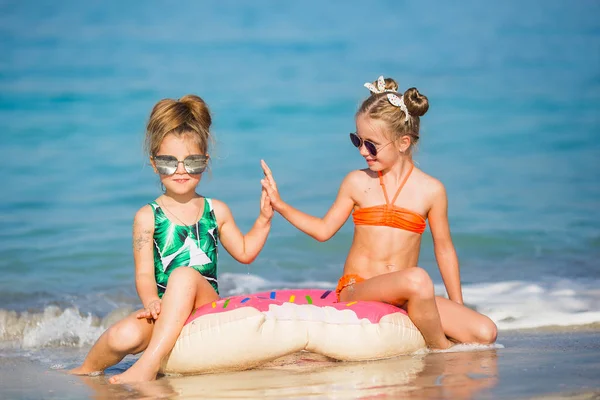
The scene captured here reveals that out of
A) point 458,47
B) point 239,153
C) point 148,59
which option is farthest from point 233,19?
point 239,153

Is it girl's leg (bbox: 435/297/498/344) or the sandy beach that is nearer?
the sandy beach

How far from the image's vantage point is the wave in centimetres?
586

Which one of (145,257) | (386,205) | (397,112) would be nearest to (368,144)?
(397,112)

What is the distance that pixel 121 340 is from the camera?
14.2 feet

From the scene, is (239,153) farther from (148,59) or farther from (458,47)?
(458,47)

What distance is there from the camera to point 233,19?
63.6 ft

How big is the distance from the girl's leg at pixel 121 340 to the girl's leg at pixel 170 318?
4.0 inches

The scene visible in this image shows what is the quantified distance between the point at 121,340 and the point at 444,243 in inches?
74.6

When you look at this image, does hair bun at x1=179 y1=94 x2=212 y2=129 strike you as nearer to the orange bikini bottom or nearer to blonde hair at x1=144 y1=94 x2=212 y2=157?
blonde hair at x1=144 y1=94 x2=212 y2=157

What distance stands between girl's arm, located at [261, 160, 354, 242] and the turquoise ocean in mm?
1516

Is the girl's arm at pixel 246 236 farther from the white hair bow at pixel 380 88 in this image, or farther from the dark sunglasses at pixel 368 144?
the white hair bow at pixel 380 88

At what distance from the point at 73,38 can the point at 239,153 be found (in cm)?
638

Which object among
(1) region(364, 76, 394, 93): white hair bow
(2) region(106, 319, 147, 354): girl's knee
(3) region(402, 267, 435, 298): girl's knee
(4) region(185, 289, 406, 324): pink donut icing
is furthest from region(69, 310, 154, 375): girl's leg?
(1) region(364, 76, 394, 93): white hair bow

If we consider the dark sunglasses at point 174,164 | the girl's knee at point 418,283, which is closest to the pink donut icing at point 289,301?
the girl's knee at point 418,283
